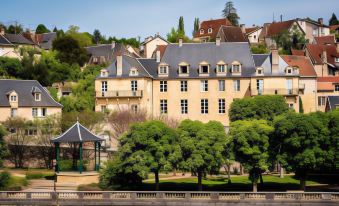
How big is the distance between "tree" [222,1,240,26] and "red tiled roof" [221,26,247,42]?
25.3 meters

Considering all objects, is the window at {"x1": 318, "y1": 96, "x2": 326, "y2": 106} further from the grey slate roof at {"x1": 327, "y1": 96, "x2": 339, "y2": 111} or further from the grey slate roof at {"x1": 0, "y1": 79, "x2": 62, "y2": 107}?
the grey slate roof at {"x1": 0, "y1": 79, "x2": 62, "y2": 107}

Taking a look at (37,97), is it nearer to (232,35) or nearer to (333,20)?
(232,35)

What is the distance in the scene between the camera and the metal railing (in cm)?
4412

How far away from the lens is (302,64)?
8262 cm

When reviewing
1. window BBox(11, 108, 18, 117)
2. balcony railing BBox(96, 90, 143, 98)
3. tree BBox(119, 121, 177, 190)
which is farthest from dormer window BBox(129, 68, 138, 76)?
tree BBox(119, 121, 177, 190)

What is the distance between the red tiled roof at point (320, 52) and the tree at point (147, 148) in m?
50.0

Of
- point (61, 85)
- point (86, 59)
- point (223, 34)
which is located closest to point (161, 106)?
point (61, 85)

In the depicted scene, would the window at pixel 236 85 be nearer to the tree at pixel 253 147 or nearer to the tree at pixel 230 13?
the tree at pixel 253 147

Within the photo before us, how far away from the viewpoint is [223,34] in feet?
344

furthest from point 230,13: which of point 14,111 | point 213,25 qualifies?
point 14,111

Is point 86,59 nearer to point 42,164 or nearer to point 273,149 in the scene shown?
point 42,164

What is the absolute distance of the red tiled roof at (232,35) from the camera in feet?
341

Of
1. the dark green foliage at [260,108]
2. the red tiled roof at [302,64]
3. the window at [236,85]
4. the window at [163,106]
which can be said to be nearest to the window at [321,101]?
the red tiled roof at [302,64]

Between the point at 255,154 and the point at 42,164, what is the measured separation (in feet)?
78.5
